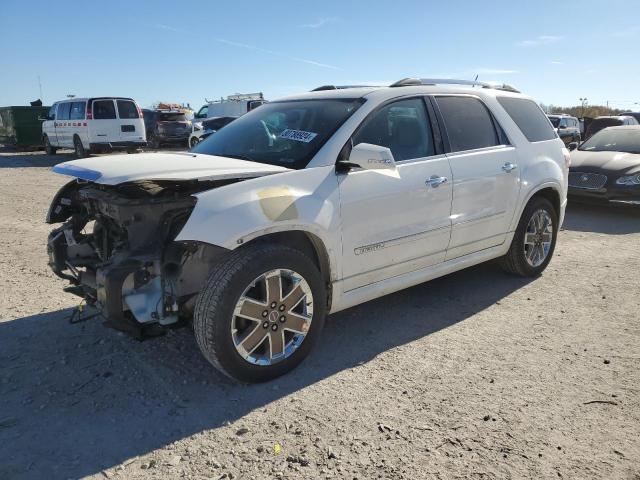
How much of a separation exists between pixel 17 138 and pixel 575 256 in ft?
76.9

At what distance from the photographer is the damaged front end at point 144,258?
2945 millimetres

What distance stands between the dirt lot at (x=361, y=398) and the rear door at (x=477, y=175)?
0.63 metres

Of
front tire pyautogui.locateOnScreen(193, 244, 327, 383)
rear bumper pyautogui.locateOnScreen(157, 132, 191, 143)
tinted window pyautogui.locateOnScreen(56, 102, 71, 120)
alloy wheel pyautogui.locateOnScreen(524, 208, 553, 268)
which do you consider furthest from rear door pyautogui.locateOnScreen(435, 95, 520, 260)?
rear bumper pyautogui.locateOnScreen(157, 132, 191, 143)

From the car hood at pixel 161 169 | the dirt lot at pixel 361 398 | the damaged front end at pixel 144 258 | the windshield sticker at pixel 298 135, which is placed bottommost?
the dirt lot at pixel 361 398

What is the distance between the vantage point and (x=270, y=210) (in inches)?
117

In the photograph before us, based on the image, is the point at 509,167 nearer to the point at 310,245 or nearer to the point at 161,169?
the point at 310,245

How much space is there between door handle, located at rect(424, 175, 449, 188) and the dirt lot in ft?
3.59

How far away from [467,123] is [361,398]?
8.31 ft

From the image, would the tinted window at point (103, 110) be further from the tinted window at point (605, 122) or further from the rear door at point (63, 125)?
the tinted window at point (605, 122)

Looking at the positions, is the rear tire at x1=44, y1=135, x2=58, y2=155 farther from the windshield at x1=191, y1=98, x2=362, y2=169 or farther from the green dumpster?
the windshield at x1=191, y1=98, x2=362, y2=169

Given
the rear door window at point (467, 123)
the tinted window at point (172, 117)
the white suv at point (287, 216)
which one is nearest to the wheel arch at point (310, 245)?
the white suv at point (287, 216)

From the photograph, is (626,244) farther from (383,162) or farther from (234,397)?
→ (234,397)

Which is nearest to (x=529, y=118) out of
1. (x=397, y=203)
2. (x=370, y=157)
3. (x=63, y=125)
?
(x=397, y=203)

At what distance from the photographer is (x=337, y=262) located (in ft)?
10.9
